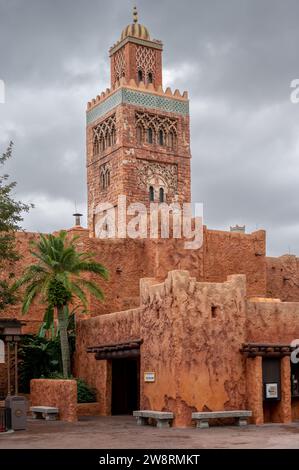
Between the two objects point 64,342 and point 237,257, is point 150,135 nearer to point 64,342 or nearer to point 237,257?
point 237,257

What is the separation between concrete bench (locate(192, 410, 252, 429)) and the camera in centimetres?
2009

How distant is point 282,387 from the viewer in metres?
22.0

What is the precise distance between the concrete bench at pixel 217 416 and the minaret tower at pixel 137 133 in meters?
22.8

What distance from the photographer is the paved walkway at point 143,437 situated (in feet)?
51.9

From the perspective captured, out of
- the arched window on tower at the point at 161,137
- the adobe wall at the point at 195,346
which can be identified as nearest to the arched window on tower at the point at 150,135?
the arched window on tower at the point at 161,137

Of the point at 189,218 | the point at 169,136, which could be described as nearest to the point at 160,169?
the point at 169,136

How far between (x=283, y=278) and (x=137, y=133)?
42.9ft

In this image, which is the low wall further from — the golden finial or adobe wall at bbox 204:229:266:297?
the golden finial

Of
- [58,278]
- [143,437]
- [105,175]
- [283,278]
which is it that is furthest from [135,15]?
[143,437]

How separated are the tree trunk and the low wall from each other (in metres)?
1.33

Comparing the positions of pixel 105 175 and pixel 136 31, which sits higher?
pixel 136 31

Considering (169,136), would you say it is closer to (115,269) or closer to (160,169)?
(160,169)

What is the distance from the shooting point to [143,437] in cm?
1770

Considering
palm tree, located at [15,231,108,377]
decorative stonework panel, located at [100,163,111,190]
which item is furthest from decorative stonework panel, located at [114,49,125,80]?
palm tree, located at [15,231,108,377]
